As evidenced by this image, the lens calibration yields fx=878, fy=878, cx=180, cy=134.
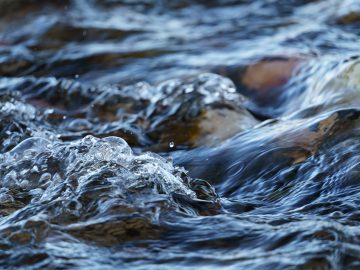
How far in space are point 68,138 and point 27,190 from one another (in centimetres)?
112

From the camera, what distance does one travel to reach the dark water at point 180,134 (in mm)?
2408

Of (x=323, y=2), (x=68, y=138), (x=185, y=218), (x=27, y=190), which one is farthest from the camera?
(x=323, y=2)

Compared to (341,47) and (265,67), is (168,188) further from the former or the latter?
(341,47)

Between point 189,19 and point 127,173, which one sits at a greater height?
point 127,173

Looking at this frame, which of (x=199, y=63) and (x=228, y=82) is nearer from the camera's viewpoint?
(x=228, y=82)

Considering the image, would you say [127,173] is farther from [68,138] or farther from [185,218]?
[68,138]

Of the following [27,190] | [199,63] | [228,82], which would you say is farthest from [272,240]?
[199,63]

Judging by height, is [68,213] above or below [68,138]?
above

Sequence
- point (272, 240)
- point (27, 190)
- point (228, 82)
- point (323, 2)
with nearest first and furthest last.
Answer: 1. point (272, 240)
2. point (27, 190)
3. point (228, 82)
4. point (323, 2)

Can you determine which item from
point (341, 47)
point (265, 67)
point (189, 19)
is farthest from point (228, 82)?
point (189, 19)

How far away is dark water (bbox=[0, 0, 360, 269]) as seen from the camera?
94.8 inches

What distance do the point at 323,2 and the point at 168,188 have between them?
12.5ft

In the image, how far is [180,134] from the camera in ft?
13.2

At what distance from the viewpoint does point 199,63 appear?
506 cm
